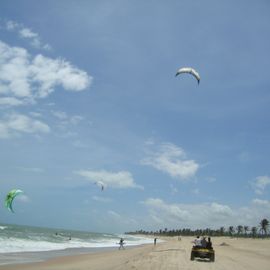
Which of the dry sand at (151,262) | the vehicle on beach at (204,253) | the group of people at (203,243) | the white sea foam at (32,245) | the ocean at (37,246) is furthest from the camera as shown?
the white sea foam at (32,245)

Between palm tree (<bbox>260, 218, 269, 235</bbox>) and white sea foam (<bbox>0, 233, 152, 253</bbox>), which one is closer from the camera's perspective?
white sea foam (<bbox>0, 233, 152, 253</bbox>)

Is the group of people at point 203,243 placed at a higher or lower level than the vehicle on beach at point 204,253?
higher

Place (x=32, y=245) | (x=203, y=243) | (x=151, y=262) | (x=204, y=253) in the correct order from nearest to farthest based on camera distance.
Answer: (x=151, y=262) → (x=204, y=253) → (x=203, y=243) → (x=32, y=245)

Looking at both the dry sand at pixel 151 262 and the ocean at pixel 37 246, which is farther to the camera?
the ocean at pixel 37 246

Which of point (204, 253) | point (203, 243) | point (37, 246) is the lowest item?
point (204, 253)

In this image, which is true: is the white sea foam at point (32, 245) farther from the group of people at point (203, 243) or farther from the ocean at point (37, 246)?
the group of people at point (203, 243)

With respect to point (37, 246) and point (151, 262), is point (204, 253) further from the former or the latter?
point (37, 246)

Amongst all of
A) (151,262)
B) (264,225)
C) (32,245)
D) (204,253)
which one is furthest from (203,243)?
(264,225)

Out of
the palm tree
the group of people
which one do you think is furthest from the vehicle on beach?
the palm tree

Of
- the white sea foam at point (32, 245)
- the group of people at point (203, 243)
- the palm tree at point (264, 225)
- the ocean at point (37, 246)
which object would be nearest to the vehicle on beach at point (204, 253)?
the group of people at point (203, 243)

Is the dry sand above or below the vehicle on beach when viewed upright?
below

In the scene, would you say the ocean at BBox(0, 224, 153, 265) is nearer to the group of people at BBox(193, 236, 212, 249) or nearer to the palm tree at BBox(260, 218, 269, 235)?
the group of people at BBox(193, 236, 212, 249)

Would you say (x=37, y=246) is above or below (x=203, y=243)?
below

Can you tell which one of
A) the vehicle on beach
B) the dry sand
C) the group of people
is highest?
the group of people
